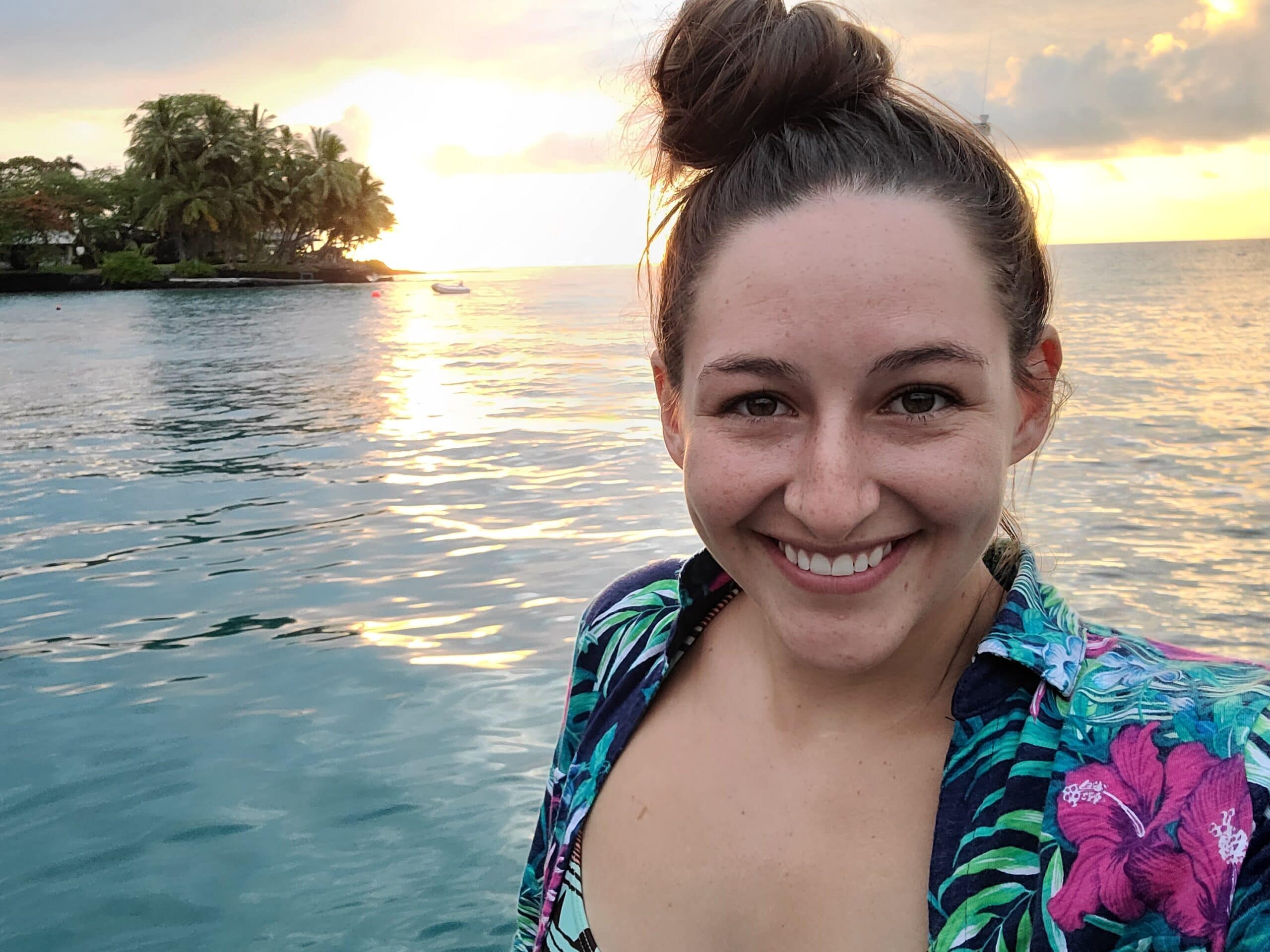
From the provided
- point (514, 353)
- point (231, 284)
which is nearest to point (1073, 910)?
point (514, 353)

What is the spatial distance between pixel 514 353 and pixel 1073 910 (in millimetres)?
23839

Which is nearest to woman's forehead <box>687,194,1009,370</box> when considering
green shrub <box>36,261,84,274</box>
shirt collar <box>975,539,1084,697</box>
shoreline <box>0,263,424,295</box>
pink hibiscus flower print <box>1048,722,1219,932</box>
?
shirt collar <box>975,539,1084,697</box>

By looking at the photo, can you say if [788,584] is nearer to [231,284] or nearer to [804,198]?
[804,198]

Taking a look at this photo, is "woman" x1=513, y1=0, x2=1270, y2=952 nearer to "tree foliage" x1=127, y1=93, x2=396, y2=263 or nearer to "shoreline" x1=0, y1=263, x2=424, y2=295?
"shoreline" x1=0, y1=263, x2=424, y2=295

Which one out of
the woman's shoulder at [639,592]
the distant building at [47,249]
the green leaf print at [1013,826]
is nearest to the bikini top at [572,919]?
the woman's shoulder at [639,592]

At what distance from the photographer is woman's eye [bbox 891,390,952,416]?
1485mm

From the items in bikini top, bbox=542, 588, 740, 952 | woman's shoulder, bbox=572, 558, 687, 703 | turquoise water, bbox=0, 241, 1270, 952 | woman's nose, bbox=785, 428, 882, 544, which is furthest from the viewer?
turquoise water, bbox=0, 241, 1270, 952

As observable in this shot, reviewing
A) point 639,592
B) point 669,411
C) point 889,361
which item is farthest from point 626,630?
point 889,361

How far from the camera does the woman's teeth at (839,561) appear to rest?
1.50 m

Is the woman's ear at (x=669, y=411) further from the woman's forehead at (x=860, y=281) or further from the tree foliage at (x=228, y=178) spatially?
the tree foliage at (x=228, y=178)

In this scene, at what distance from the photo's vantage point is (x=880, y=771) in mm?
1587

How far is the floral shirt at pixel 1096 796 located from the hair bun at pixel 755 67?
0.72 meters

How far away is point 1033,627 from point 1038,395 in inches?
15.2

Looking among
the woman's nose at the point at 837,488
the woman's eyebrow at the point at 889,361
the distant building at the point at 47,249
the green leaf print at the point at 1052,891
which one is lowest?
the green leaf print at the point at 1052,891
